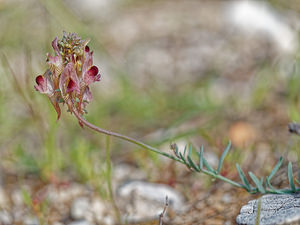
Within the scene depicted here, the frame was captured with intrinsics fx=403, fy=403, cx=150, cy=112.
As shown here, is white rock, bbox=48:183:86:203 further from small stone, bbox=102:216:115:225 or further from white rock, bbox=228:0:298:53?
white rock, bbox=228:0:298:53

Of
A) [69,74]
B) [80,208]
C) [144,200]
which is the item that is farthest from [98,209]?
[69,74]

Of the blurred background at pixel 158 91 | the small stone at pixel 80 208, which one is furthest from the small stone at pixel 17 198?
the small stone at pixel 80 208

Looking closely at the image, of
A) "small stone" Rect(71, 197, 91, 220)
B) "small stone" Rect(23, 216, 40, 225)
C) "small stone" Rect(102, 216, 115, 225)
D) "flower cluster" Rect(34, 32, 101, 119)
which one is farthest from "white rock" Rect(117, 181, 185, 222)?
"flower cluster" Rect(34, 32, 101, 119)

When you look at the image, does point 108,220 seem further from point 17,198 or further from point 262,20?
point 262,20

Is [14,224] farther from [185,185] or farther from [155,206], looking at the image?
[185,185]

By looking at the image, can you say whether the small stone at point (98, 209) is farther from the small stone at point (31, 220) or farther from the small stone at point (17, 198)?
the small stone at point (17, 198)
